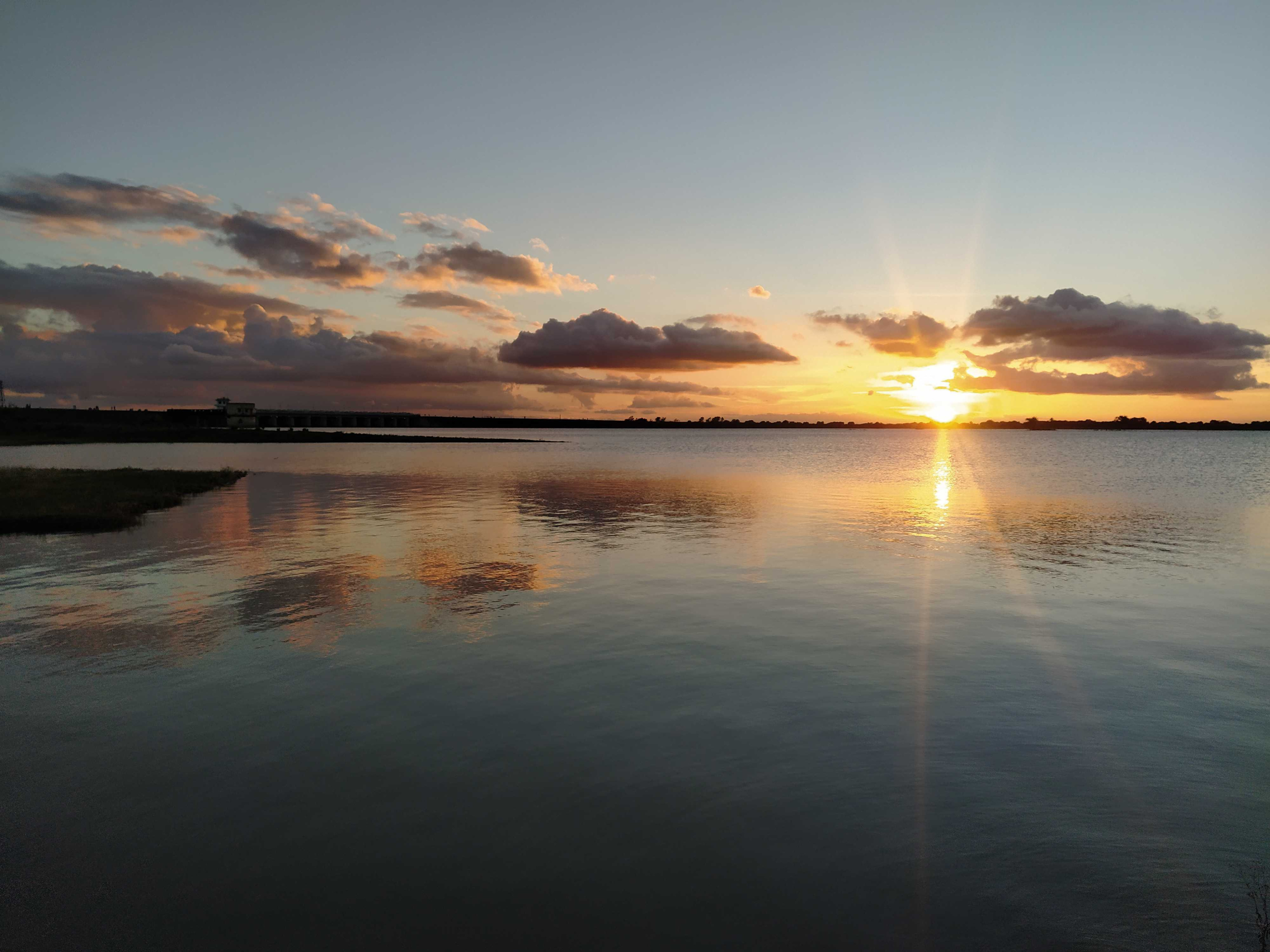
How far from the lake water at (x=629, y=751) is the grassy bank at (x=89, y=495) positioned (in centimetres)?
1011

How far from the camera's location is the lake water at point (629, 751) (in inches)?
307

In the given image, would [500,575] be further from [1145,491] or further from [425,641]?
[1145,491]

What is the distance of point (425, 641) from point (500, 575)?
324 inches

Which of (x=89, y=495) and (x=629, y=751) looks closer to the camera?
(x=629, y=751)

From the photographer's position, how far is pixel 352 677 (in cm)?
1495

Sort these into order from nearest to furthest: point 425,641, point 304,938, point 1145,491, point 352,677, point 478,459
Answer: point 304,938
point 352,677
point 425,641
point 1145,491
point 478,459

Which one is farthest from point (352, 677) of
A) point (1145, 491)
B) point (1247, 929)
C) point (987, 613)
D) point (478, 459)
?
point (478, 459)

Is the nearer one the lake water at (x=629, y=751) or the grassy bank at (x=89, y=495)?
the lake water at (x=629, y=751)

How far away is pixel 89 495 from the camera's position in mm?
44375

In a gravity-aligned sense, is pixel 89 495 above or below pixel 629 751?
above

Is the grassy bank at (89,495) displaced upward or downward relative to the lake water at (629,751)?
upward

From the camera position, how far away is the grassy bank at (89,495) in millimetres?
36219

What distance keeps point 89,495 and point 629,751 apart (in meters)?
47.2

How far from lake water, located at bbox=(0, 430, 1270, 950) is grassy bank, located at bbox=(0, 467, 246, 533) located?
10114 mm
